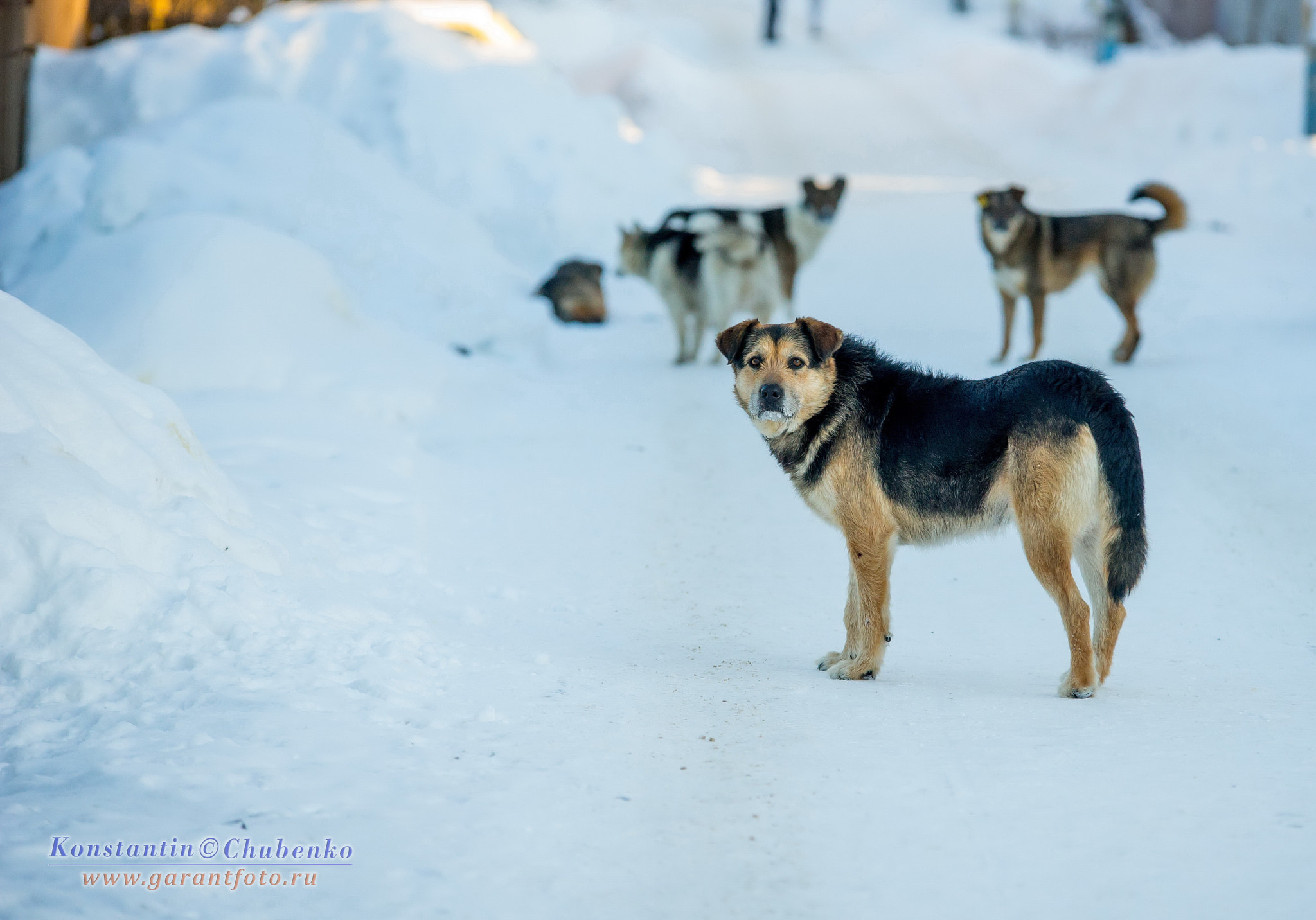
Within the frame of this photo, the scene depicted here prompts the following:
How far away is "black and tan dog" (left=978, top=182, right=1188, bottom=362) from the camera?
34.0 ft

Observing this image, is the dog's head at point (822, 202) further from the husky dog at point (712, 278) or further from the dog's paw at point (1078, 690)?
the dog's paw at point (1078, 690)

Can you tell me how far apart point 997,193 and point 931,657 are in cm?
641

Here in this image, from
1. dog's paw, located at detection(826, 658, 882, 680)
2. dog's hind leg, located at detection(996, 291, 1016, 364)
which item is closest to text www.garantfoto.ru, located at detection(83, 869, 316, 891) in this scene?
dog's paw, located at detection(826, 658, 882, 680)

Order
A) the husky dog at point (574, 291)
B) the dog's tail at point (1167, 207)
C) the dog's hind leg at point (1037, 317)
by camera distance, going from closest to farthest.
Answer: the dog's tail at point (1167, 207)
the dog's hind leg at point (1037, 317)
the husky dog at point (574, 291)

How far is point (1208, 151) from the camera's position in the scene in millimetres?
19594

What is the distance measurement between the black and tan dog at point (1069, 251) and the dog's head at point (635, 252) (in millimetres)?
3709

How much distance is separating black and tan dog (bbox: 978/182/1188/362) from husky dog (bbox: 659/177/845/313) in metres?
2.38

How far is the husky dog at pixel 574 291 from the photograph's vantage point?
12859mm

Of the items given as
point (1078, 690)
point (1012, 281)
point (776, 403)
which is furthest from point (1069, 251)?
point (1078, 690)

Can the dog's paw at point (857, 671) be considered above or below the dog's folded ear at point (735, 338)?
below

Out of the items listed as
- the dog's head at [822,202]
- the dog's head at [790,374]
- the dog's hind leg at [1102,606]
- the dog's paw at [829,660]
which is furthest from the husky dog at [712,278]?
the dog's hind leg at [1102,606]

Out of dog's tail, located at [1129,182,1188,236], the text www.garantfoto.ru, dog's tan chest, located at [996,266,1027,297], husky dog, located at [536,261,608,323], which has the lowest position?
husky dog, located at [536,261,608,323]

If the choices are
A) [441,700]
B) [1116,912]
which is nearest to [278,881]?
[441,700]

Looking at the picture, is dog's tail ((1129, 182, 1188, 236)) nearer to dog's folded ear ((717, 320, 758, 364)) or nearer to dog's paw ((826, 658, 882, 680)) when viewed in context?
dog's folded ear ((717, 320, 758, 364))
